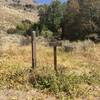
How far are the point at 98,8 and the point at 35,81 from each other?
19218 mm

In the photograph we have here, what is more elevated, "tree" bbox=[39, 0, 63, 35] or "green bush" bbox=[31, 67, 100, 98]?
"tree" bbox=[39, 0, 63, 35]

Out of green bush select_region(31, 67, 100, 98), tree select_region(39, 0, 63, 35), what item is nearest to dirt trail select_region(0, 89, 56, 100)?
green bush select_region(31, 67, 100, 98)

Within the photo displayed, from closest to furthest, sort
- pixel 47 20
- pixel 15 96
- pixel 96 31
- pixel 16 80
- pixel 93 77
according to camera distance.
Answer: pixel 15 96
pixel 16 80
pixel 93 77
pixel 96 31
pixel 47 20

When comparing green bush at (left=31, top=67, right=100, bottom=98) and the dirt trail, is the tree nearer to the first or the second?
green bush at (left=31, top=67, right=100, bottom=98)

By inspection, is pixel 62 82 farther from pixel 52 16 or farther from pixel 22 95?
pixel 52 16

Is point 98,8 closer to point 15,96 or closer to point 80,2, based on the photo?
point 80,2

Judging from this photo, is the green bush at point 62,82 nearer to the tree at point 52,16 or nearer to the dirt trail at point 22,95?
the dirt trail at point 22,95

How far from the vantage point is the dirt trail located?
25.8 feet

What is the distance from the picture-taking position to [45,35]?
108 feet

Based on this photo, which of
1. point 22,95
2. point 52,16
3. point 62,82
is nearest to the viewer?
point 22,95

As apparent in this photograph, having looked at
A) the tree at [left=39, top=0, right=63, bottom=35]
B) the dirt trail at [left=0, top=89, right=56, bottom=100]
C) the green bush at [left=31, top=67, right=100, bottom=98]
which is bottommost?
the dirt trail at [left=0, top=89, right=56, bottom=100]

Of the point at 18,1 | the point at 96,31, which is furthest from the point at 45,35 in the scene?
the point at 18,1

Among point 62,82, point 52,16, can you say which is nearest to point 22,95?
point 62,82

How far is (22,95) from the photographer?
8.04 meters
